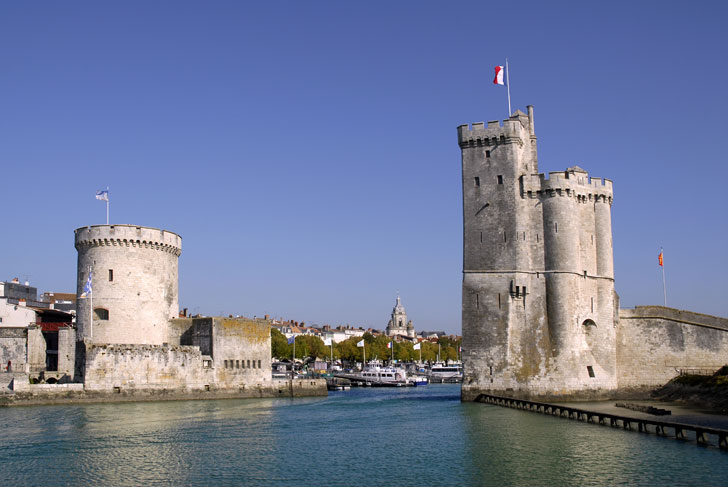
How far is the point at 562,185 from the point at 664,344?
1055 centimetres

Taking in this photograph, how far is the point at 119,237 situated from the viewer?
45.8 metres

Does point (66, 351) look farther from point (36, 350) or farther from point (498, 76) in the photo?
point (498, 76)

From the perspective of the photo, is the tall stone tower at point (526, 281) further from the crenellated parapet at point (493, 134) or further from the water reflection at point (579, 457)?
the water reflection at point (579, 457)

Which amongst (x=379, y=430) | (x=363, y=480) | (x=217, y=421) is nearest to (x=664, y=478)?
(x=363, y=480)

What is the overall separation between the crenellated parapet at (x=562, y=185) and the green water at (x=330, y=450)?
1242 centimetres

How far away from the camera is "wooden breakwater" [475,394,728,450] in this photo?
25.7m

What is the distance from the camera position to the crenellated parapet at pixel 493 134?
42.1 metres

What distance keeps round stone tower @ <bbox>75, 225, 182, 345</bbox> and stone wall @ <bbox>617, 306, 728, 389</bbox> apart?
91.5ft

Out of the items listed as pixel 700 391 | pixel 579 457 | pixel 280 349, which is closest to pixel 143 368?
pixel 579 457

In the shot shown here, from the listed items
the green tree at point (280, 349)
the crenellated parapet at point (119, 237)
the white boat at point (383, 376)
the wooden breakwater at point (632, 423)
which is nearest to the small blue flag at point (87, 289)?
the crenellated parapet at point (119, 237)

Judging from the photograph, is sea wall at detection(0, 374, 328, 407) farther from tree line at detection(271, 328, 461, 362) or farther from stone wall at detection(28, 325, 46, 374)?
tree line at detection(271, 328, 461, 362)

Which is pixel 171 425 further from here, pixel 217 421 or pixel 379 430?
pixel 379 430

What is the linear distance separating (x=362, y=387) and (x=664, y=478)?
5674 cm

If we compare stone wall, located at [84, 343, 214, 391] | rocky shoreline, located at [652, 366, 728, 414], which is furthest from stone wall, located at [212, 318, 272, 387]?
rocky shoreline, located at [652, 366, 728, 414]
